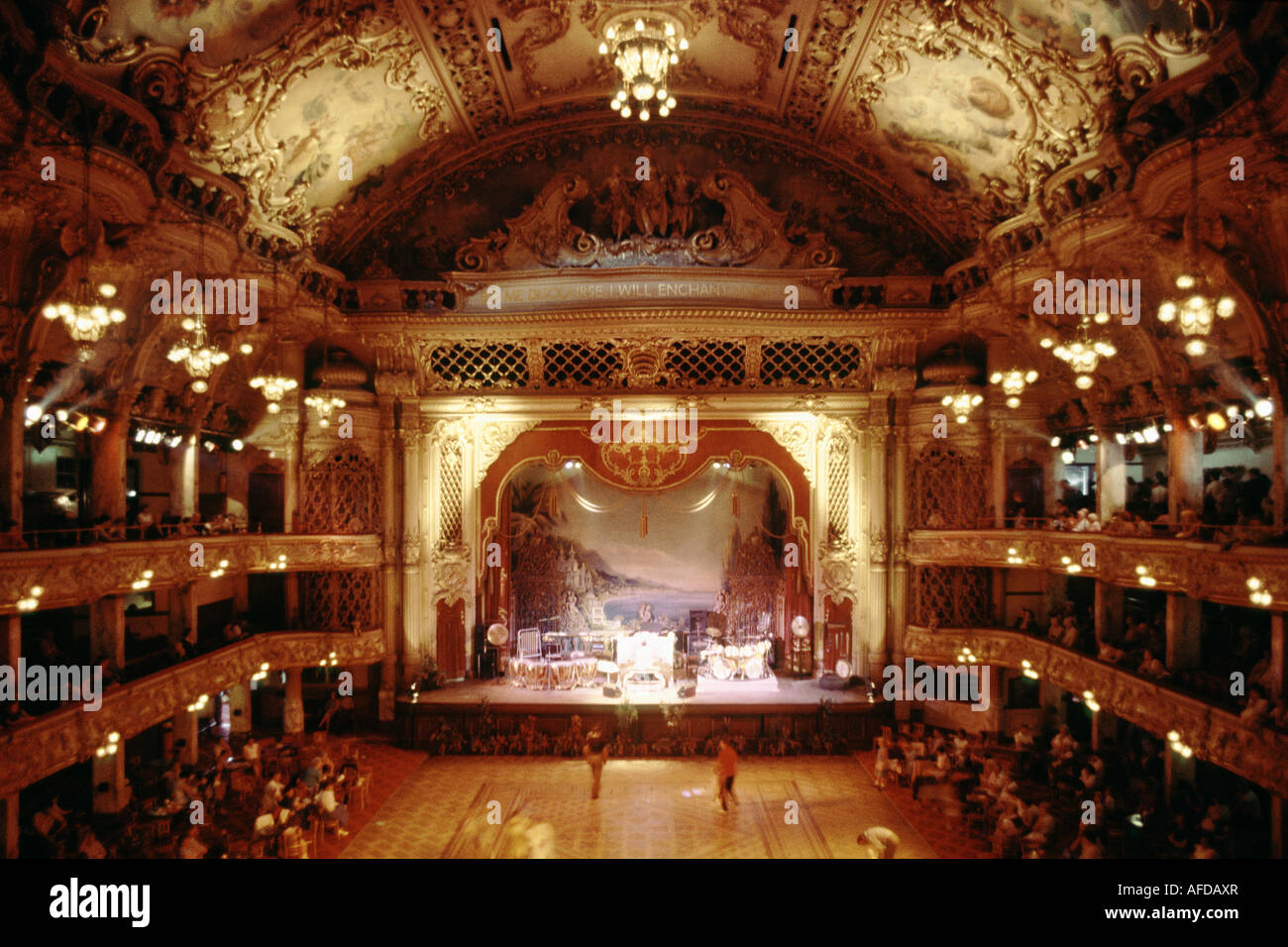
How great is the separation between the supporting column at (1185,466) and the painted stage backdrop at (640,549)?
305 inches

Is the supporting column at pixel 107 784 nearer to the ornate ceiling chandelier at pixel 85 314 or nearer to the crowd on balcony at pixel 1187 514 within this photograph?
the ornate ceiling chandelier at pixel 85 314

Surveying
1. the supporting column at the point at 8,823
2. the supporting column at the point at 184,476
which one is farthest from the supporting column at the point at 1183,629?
the supporting column at the point at 184,476

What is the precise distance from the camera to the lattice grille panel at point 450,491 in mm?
16734

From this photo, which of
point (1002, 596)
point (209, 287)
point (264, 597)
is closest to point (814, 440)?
point (1002, 596)

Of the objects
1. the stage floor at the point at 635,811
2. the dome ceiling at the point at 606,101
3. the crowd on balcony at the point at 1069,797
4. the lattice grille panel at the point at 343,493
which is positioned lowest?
the stage floor at the point at 635,811

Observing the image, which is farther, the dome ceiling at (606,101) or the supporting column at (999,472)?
the supporting column at (999,472)

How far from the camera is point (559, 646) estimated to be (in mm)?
17484

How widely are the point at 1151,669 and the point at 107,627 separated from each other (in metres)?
17.4

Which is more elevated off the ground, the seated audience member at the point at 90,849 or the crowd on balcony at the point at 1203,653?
the crowd on balcony at the point at 1203,653

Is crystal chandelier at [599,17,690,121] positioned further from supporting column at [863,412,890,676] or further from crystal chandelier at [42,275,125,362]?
supporting column at [863,412,890,676]

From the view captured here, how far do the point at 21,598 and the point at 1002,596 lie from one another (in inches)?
682

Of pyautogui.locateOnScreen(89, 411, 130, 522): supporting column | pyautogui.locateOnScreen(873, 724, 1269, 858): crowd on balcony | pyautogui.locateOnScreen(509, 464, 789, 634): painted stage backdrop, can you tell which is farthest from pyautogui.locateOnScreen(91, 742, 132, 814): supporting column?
pyautogui.locateOnScreen(873, 724, 1269, 858): crowd on balcony

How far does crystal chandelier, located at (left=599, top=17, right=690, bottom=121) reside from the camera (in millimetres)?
10570

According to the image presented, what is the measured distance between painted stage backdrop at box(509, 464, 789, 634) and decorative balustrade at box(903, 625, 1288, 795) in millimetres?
4184
